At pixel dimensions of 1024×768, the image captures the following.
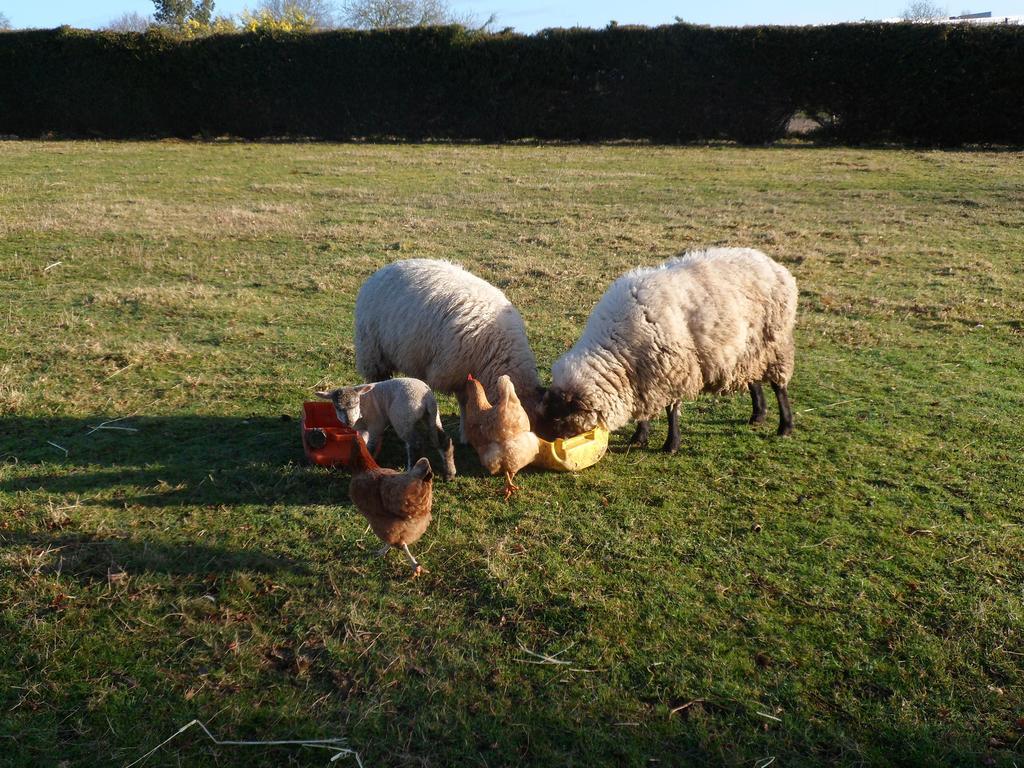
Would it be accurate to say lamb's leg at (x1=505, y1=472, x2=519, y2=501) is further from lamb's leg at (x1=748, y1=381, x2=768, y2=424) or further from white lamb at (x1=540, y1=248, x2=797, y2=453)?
lamb's leg at (x1=748, y1=381, x2=768, y2=424)

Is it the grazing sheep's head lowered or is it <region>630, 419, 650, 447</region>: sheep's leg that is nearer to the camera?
the grazing sheep's head lowered

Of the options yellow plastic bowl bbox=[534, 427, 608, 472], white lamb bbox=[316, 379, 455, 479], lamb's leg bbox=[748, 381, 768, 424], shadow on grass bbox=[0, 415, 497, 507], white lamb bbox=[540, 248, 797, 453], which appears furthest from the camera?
lamb's leg bbox=[748, 381, 768, 424]

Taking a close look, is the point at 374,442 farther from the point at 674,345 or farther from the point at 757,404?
the point at 757,404

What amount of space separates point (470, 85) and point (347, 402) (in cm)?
2497

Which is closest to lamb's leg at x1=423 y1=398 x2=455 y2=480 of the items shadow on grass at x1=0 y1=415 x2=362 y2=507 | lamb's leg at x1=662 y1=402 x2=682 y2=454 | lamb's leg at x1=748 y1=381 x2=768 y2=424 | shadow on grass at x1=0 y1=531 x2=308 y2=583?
shadow on grass at x1=0 y1=415 x2=362 y2=507

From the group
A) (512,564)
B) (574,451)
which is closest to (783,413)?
(574,451)

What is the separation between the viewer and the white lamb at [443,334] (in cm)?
545

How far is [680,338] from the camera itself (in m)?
5.34

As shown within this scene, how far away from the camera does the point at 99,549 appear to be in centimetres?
406

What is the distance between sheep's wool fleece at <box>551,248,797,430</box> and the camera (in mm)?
5293

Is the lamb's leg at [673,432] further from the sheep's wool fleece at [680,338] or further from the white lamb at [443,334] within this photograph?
the white lamb at [443,334]

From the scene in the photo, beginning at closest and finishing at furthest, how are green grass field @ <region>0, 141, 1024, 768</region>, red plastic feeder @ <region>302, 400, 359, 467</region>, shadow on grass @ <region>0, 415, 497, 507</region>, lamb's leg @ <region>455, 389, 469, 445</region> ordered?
green grass field @ <region>0, 141, 1024, 768</region> → shadow on grass @ <region>0, 415, 497, 507</region> → red plastic feeder @ <region>302, 400, 359, 467</region> → lamb's leg @ <region>455, 389, 469, 445</region>

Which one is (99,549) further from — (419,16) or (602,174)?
(419,16)

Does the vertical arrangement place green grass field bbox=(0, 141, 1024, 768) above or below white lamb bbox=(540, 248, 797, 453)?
below
